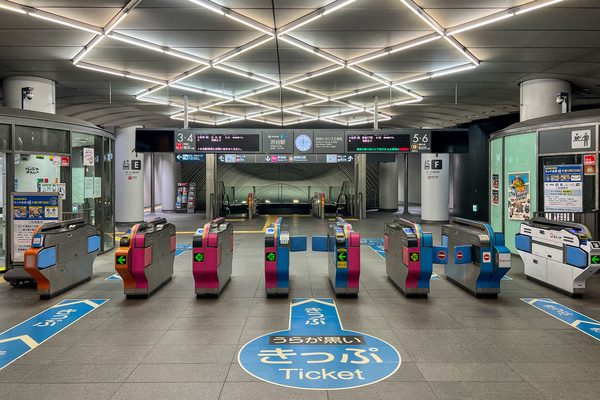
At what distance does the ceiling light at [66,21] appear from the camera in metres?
5.70

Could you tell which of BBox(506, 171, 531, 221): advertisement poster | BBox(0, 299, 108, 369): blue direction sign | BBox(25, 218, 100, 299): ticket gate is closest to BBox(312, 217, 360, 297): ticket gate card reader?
BBox(0, 299, 108, 369): blue direction sign

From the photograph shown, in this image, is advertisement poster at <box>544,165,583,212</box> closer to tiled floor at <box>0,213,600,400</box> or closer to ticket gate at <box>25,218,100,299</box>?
tiled floor at <box>0,213,600,400</box>

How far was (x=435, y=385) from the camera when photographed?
334cm

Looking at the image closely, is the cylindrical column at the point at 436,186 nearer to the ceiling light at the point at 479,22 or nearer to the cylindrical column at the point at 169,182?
the ceiling light at the point at 479,22

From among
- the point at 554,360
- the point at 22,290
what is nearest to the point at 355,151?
the point at 554,360

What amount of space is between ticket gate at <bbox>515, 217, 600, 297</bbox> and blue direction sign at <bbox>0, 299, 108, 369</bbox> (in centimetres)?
764

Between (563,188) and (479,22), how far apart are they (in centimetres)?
440

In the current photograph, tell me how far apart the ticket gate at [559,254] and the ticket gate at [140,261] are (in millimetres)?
7007

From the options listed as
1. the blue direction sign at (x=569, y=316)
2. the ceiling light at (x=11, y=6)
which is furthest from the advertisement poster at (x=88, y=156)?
the blue direction sign at (x=569, y=316)

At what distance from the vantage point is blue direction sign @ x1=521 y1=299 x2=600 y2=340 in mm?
4695

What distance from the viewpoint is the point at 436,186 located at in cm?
1594

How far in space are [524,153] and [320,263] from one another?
5.66m

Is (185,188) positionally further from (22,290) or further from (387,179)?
(22,290)

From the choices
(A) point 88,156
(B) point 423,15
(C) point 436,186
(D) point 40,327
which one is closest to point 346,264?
(B) point 423,15
